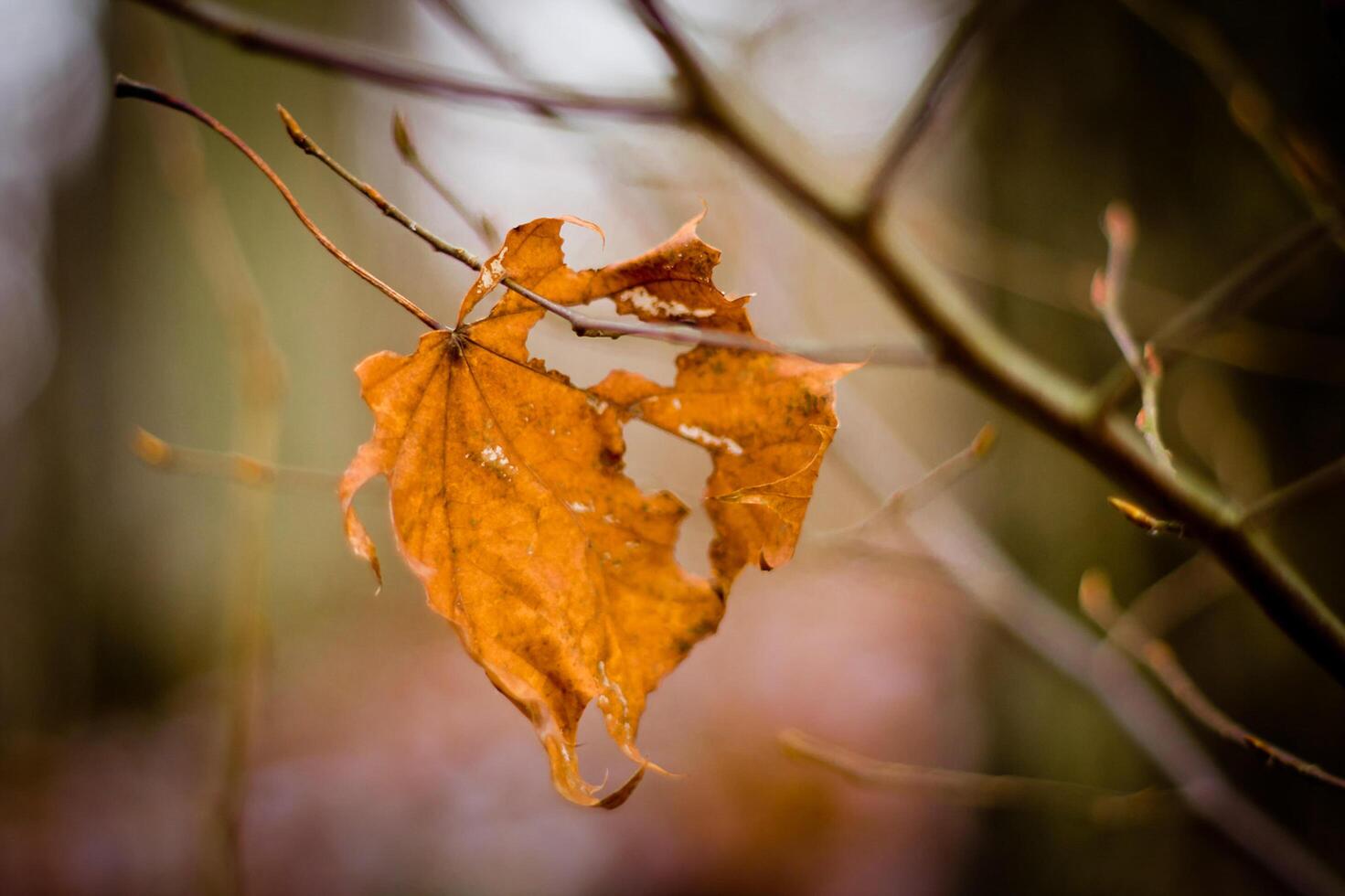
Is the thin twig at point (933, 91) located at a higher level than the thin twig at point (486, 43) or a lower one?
higher

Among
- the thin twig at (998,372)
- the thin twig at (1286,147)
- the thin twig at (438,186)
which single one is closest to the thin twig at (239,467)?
the thin twig at (438,186)

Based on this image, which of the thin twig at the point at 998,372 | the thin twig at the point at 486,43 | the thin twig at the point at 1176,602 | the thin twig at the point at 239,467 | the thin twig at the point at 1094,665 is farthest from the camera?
the thin twig at the point at 1176,602

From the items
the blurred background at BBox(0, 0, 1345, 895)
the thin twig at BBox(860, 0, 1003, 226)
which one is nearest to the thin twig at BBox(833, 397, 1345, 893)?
the blurred background at BBox(0, 0, 1345, 895)

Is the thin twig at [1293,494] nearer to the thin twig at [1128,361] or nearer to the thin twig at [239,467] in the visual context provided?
the thin twig at [1128,361]

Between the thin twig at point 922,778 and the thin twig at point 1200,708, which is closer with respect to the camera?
the thin twig at point 1200,708

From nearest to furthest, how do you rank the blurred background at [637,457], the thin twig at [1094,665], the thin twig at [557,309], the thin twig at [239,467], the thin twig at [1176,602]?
the thin twig at [557,309] → the thin twig at [239,467] → the thin twig at [1094,665] → the blurred background at [637,457] → the thin twig at [1176,602]

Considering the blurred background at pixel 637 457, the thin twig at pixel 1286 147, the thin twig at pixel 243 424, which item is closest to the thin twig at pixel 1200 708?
the blurred background at pixel 637 457
